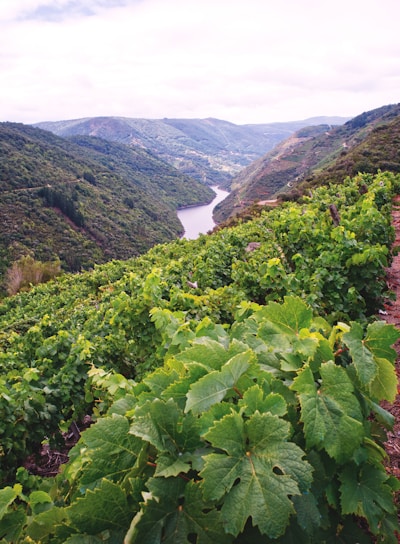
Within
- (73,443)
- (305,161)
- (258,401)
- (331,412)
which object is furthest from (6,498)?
(305,161)

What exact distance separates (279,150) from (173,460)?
162 meters

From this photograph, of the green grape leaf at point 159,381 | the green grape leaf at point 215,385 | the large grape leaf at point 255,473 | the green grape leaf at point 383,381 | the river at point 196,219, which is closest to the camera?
the large grape leaf at point 255,473

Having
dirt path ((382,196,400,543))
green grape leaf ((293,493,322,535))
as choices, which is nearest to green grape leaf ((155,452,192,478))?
green grape leaf ((293,493,322,535))

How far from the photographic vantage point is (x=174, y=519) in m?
1.04

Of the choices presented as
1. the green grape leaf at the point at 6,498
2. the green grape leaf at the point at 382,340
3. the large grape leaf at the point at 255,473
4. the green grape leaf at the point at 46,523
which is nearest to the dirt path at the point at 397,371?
the green grape leaf at the point at 382,340

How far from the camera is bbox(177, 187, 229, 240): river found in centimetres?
9844

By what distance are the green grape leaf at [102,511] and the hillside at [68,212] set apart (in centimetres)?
5947

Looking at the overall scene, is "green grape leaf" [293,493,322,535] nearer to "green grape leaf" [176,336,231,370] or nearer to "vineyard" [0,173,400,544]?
"vineyard" [0,173,400,544]

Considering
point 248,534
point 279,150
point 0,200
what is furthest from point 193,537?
point 279,150

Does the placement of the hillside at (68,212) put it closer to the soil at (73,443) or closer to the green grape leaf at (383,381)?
the soil at (73,443)

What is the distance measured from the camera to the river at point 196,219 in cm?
9844

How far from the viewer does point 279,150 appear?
495 ft

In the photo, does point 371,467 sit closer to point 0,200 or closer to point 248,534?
point 248,534

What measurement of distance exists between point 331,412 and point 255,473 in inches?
14.0
